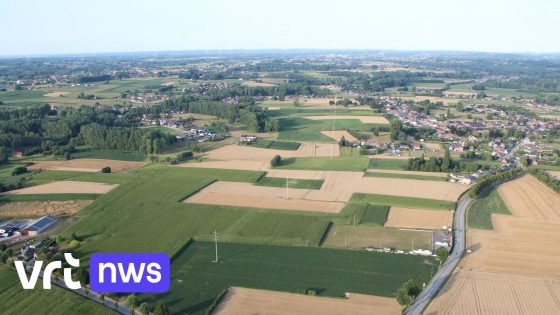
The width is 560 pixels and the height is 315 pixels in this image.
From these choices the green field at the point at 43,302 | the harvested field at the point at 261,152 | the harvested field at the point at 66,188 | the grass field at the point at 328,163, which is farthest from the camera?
the harvested field at the point at 261,152

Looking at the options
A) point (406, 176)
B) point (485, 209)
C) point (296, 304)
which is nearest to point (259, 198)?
point (406, 176)

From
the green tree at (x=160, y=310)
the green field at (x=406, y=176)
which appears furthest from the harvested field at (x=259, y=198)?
the green tree at (x=160, y=310)

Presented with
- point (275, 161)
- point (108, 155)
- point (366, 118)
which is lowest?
point (108, 155)

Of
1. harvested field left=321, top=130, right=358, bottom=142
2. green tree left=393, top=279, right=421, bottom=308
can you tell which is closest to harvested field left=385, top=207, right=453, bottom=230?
green tree left=393, top=279, right=421, bottom=308

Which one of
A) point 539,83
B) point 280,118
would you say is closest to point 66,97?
point 280,118

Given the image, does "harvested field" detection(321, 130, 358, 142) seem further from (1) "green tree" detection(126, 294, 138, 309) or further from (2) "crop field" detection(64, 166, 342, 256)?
(1) "green tree" detection(126, 294, 138, 309)

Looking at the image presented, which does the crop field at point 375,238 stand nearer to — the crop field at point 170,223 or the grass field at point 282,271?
the crop field at point 170,223

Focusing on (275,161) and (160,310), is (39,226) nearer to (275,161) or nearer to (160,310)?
(160,310)
